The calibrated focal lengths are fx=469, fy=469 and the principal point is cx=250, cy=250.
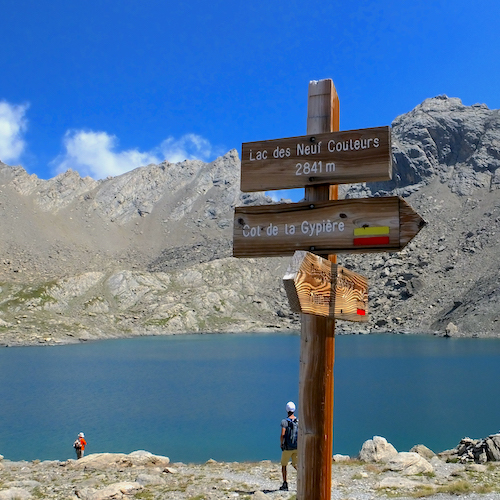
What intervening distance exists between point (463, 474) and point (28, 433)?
30.1m

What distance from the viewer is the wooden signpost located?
15.5 feet

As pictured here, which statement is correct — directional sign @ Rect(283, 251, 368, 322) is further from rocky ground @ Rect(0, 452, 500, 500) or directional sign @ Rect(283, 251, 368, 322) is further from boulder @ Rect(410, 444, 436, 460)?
boulder @ Rect(410, 444, 436, 460)

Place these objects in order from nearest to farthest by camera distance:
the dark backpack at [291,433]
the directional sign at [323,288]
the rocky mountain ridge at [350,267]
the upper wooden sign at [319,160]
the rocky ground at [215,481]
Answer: the directional sign at [323,288]
the upper wooden sign at [319,160]
the rocky ground at [215,481]
the dark backpack at [291,433]
the rocky mountain ridge at [350,267]

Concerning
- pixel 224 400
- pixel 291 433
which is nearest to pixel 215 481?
pixel 291 433

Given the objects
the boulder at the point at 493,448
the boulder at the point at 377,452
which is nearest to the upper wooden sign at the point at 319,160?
the boulder at the point at 493,448

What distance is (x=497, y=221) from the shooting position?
145000 millimetres

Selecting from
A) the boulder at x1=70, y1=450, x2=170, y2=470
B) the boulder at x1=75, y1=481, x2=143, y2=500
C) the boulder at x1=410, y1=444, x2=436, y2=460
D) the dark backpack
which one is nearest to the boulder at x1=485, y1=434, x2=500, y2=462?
the boulder at x1=410, y1=444, x2=436, y2=460

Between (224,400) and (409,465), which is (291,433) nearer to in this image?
(409,465)

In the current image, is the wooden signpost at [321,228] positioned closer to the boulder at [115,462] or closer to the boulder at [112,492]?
the boulder at [112,492]

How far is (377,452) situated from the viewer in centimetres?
2086

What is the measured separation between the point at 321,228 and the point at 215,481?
577 inches

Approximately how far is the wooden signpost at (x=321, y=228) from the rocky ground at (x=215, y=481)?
9.57 meters

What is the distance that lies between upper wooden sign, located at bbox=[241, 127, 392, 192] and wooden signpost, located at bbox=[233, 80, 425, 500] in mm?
11

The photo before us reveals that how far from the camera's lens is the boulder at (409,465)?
1692cm
